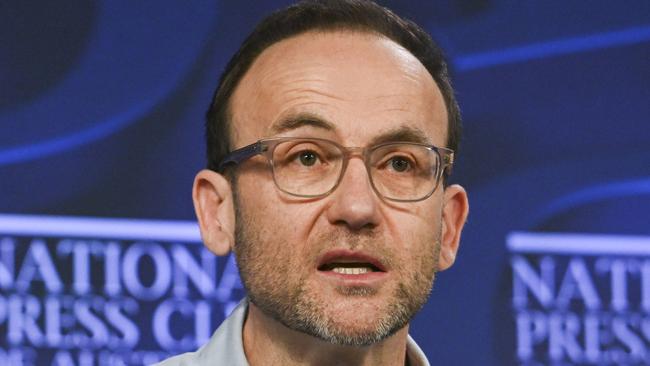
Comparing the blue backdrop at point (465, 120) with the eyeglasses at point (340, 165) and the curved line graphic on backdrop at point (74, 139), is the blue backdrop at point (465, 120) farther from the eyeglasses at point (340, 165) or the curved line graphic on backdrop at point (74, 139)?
the eyeglasses at point (340, 165)

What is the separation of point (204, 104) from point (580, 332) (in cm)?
120

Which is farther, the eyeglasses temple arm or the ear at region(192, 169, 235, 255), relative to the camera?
the ear at region(192, 169, 235, 255)

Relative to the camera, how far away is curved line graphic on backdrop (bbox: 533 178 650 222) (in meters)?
3.35

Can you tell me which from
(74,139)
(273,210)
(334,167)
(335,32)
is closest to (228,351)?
(273,210)

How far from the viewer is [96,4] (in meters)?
3.18

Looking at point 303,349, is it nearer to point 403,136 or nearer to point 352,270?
point 352,270

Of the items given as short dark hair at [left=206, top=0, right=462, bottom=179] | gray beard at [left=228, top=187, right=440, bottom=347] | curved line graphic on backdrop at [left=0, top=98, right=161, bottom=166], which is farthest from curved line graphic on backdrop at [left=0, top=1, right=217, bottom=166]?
gray beard at [left=228, top=187, right=440, bottom=347]

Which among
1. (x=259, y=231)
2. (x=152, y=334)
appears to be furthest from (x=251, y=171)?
(x=152, y=334)

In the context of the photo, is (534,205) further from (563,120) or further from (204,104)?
(204,104)

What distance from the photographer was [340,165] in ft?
6.17

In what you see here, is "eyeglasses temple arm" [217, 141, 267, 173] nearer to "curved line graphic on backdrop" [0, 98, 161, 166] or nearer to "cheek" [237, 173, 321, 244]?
"cheek" [237, 173, 321, 244]

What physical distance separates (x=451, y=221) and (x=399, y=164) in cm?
27

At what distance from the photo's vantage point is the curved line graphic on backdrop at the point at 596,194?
3352 mm

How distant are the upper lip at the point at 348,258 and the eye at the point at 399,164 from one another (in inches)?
6.6
